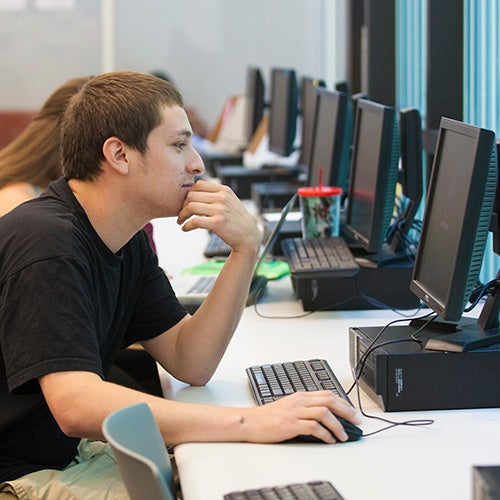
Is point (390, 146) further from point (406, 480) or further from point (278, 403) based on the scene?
point (406, 480)

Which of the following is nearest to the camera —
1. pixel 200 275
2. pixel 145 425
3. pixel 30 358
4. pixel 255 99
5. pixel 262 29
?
pixel 145 425

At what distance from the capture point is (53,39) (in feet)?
26.8

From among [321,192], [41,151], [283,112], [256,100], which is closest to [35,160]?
[41,151]

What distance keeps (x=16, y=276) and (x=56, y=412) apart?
0.75 feet

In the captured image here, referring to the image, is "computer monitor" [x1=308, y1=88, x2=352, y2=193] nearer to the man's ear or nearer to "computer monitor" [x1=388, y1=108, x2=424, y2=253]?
"computer monitor" [x1=388, y1=108, x2=424, y2=253]

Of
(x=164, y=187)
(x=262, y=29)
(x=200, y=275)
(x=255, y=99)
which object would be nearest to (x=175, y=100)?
(x=164, y=187)

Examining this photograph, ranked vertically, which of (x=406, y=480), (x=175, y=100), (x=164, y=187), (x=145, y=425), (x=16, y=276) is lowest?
(x=406, y=480)

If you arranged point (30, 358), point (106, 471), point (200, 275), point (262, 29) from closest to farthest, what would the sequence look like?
point (30, 358) → point (106, 471) → point (200, 275) → point (262, 29)

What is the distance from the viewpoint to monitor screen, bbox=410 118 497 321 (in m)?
1.65

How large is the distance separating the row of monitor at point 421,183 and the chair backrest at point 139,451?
24.5 inches

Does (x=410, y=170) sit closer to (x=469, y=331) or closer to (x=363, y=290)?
(x=363, y=290)

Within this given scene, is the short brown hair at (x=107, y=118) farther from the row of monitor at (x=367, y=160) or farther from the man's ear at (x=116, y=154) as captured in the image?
the row of monitor at (x=367, y=160)

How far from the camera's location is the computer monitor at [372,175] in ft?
8.04

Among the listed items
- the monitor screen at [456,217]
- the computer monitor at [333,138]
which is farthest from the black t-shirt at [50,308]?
the computer monitor at [333,138]
